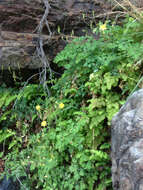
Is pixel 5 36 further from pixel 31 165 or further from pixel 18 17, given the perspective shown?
pixel 31 165

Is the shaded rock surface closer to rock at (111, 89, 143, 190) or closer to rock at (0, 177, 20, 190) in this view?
rock at (0, 177, 20, 190)

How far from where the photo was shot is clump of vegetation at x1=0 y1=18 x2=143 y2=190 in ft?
8.94

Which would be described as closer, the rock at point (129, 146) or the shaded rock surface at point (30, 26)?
the rock at point (129, 146)

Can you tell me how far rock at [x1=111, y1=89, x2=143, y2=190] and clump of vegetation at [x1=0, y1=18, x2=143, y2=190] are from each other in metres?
0.59

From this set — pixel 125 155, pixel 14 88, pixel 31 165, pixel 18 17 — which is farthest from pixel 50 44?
pixel 125 155

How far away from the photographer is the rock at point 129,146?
166 cm

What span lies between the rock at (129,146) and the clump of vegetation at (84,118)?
0.59 meters

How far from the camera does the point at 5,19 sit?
14.1 ft

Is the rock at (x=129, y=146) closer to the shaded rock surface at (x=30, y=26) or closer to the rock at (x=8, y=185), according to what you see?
the rock at (x=8, y=185)

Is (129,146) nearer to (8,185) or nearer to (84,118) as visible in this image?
(84,118)

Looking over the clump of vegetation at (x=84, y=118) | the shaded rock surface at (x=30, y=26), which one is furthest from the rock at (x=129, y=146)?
the shaded rock surface at (x=30, y=26)

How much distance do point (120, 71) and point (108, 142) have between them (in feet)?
3.28

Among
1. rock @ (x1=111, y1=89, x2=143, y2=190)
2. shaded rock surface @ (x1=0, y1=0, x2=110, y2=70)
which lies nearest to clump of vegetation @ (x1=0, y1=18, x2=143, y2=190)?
rock @ (x1=111, y1=89, x2=143, y2=190)

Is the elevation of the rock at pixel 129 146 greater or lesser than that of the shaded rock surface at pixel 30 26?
lesser
